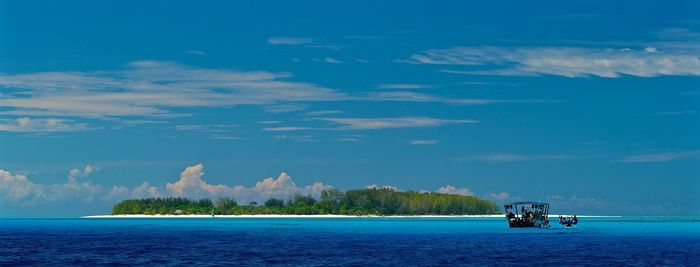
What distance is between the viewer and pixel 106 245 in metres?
108

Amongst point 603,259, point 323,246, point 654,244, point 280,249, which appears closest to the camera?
point 603,259

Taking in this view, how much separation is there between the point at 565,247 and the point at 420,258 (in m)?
26.7

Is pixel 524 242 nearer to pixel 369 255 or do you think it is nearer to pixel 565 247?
pixel 565 247

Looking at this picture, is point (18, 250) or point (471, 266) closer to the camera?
point (471, 266)

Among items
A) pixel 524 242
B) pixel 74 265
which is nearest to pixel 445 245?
pixel 524 242

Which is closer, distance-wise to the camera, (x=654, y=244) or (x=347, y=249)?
(x=347, y=249)

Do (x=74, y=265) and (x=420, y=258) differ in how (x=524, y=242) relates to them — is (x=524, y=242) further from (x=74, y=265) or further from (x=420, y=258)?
(x=74, y=265)

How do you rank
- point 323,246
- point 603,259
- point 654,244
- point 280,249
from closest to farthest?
1. point 603,259
2. point 280,249
3. point 323,246
4. point 654,244

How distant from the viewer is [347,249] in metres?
98.4

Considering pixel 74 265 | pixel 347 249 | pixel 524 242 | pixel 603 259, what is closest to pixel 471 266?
pixel 603 259

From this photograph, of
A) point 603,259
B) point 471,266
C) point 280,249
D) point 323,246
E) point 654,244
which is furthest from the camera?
point 654,244

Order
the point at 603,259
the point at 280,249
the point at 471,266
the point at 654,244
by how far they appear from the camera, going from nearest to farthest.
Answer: the point at 471,266 → the point at 603,259 → the point at 280,249 → the point at 654,244

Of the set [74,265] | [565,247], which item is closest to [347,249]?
[565,247]

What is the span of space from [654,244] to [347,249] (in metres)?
39.6
